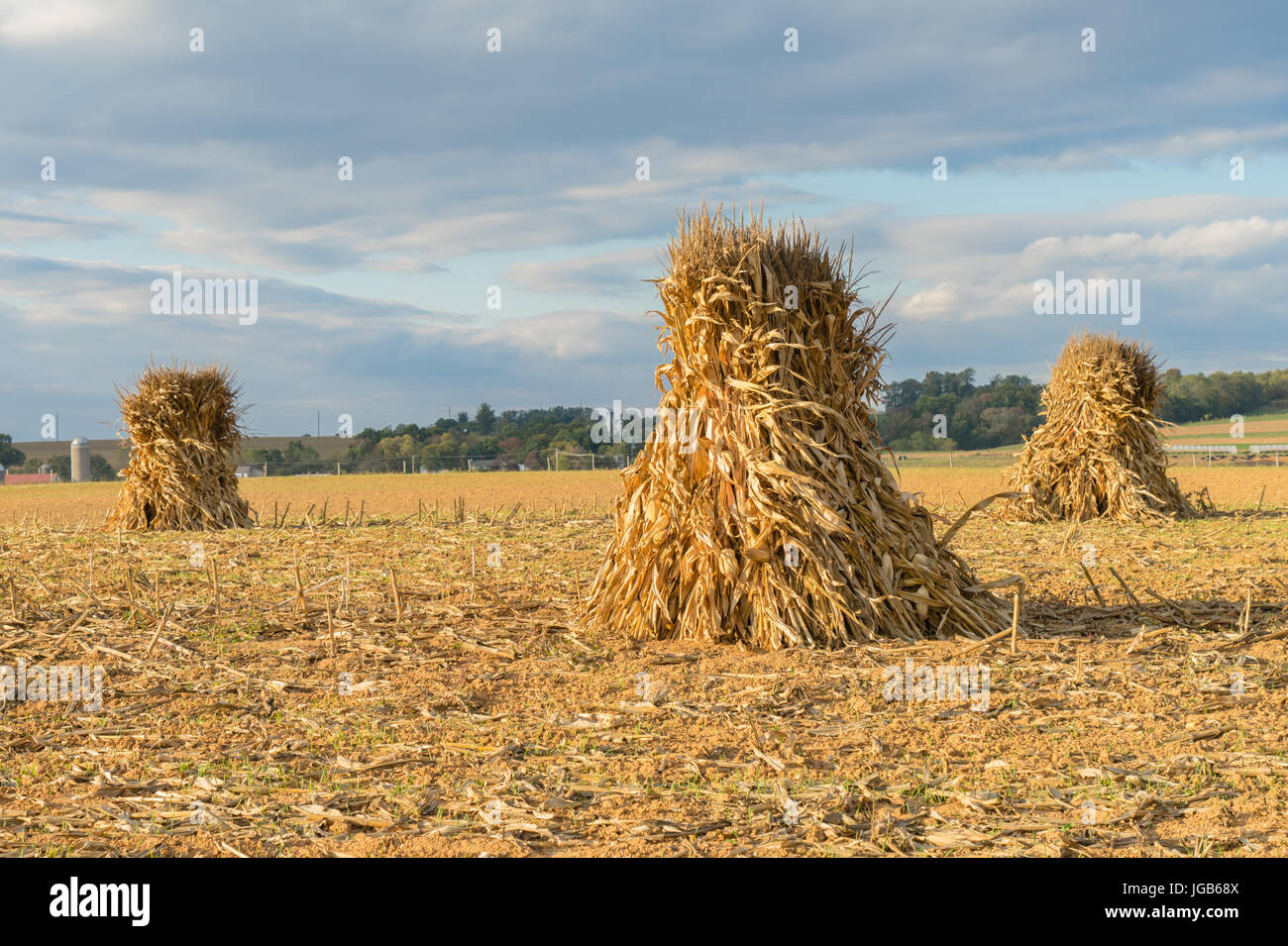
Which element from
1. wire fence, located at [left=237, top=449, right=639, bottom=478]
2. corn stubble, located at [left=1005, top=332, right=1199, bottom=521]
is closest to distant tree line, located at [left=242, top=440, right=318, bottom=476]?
wire fence, located at [left=237, top=449, right=639, bottom=478]

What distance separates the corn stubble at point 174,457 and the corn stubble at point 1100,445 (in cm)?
1464

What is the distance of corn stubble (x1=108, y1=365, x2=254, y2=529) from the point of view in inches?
702

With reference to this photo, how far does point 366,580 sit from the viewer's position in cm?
1135

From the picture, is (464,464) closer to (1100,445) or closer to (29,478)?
(29,478)

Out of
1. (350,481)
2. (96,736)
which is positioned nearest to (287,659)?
(96,736)

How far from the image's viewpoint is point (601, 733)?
594cm

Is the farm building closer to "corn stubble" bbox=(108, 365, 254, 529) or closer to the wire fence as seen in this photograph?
the wire fence

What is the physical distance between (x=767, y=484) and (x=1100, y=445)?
43.3ft

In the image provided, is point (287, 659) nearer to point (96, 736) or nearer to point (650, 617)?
point (96, 736)

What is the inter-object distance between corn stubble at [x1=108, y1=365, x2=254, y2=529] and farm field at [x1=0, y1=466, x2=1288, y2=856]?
7.17 meters

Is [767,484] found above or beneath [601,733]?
above

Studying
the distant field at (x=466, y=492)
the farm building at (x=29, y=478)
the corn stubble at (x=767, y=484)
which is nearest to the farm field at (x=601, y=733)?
the corn stubble at (x=767, y=484)

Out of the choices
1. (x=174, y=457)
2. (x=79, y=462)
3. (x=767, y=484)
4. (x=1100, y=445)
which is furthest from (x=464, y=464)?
(x=767, y=484)

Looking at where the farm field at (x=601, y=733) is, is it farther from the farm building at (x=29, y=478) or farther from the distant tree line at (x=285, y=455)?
the distant tree line at (x=285, y=455)
